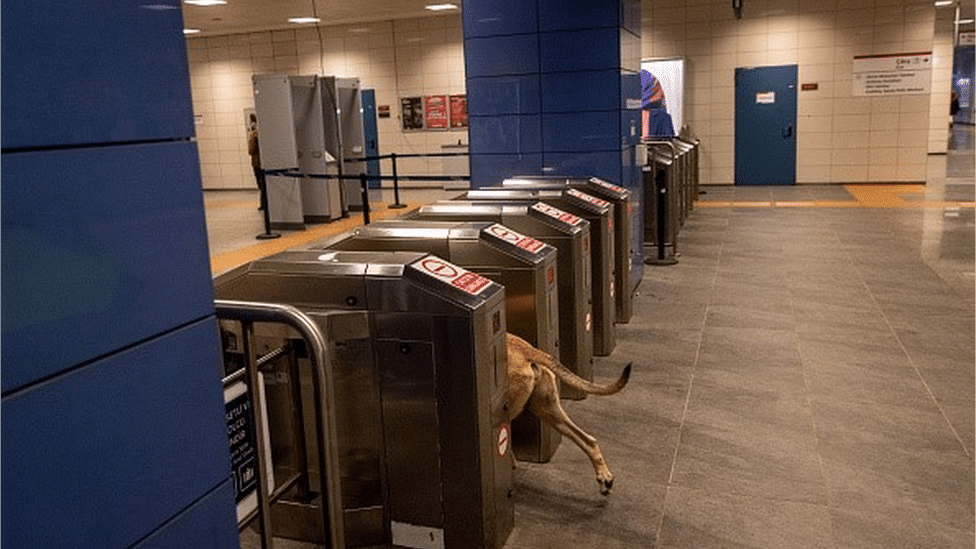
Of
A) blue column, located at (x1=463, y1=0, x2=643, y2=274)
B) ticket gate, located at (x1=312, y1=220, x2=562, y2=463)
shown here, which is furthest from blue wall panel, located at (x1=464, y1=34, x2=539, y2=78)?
ticket gate, located at (x1=312, y1=220, x2=562, y2=463)

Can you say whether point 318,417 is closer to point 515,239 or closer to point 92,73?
point 92,73

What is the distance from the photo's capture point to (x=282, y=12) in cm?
1343

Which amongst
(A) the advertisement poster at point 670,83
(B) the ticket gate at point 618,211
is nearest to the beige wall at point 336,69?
(A) the advertisement poster at point 670,83

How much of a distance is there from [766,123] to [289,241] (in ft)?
27.3

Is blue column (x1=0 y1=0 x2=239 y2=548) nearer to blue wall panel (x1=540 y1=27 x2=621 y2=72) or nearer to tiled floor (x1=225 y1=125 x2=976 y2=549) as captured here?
tiled floor (x1=225 y1=125 x2=976 y2=549)

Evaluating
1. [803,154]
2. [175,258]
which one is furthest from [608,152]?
[803,154]

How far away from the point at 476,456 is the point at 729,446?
1502 mm

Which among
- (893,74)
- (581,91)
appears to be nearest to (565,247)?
(581,91)

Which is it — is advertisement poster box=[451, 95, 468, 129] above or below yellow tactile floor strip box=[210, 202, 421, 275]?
above

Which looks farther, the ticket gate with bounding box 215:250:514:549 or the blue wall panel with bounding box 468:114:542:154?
the blue wall panel with bounding box 468:114:542:154

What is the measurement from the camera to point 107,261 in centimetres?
129

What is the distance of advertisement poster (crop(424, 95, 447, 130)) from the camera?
15.9m

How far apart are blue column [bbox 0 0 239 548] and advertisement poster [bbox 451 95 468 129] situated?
1458cm

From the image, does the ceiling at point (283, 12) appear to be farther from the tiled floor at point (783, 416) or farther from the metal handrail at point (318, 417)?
the metal handrail at point (318, 417)
